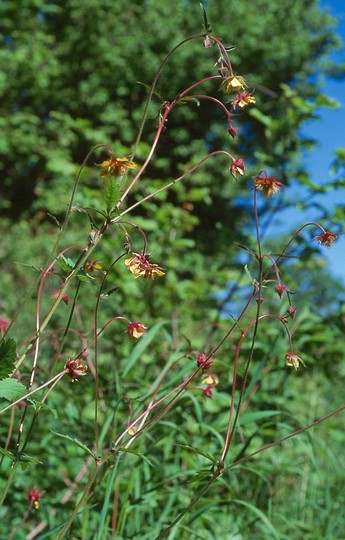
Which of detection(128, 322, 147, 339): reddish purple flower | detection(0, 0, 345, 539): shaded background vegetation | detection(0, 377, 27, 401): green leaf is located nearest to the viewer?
detection(0, 377, 27, 401): green leaf

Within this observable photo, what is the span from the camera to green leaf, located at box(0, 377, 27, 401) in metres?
0.67

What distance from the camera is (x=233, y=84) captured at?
2.45ft

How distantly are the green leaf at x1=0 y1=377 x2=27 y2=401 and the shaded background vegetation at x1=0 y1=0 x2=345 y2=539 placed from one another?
54 cm

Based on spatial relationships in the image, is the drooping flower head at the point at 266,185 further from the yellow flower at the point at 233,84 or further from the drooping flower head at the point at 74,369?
the drooping flower head at the point at 74,369

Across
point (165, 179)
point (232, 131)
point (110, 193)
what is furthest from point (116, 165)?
point (165, 179)

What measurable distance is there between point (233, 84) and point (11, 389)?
16.7 inches

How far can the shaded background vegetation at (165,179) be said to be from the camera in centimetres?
163

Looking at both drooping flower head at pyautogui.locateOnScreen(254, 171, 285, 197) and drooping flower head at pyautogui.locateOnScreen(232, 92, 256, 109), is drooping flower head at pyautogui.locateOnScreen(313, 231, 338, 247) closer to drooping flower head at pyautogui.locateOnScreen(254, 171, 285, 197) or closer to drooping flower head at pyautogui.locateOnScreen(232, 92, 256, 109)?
drooping flower head at pyautogui.locateOnScreen(254, 171, 285, 197)

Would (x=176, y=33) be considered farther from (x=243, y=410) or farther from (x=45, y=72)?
(x=243, y=410)

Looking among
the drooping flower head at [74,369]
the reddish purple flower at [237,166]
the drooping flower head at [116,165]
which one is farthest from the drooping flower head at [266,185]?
the drooping flower head at [74,369]

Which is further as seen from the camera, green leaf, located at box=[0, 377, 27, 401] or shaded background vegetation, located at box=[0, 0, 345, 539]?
shaded background vegetation, located at box=[0, 0, 345, 539]

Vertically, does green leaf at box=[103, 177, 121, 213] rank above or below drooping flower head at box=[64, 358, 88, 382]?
above

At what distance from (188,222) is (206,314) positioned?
48cm

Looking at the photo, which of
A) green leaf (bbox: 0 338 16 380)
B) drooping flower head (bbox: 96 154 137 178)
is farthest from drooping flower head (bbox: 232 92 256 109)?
green leaf (bbox: 0 338 16 380)
